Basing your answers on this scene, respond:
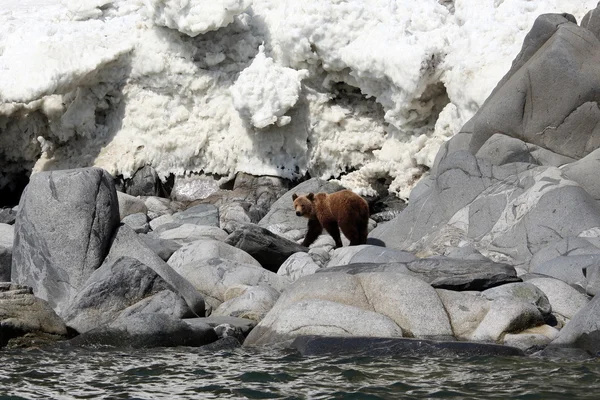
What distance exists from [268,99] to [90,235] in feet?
27.6

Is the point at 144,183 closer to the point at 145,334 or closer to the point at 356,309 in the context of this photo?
the point at 145,334

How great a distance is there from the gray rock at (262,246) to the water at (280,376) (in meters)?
4.28

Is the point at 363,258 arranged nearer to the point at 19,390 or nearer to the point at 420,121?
the point at 19,390

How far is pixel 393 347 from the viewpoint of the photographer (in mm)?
7371

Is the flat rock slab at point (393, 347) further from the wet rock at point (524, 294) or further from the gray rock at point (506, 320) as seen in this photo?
the wet rock at point (524, 294)

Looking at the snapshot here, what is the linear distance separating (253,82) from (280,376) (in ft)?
38.7

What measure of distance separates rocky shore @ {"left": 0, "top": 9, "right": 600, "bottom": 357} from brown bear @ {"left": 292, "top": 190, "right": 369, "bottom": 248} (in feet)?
0.99

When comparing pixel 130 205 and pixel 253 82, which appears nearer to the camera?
pixel 130 205

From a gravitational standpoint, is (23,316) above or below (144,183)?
below

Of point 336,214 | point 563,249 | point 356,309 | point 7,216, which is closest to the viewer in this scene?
point 356,309

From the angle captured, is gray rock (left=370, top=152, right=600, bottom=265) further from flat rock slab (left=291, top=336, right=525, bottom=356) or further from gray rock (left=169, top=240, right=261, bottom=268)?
flat rock slab (left=291, top=336, right=525, bottom=356)

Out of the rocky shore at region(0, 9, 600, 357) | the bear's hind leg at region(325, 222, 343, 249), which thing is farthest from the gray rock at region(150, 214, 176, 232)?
the bear's hind leg at region(325, 222, 343, 249)

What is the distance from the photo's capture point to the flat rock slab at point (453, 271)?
9.02 metres

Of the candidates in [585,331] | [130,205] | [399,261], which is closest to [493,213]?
[399,261]
